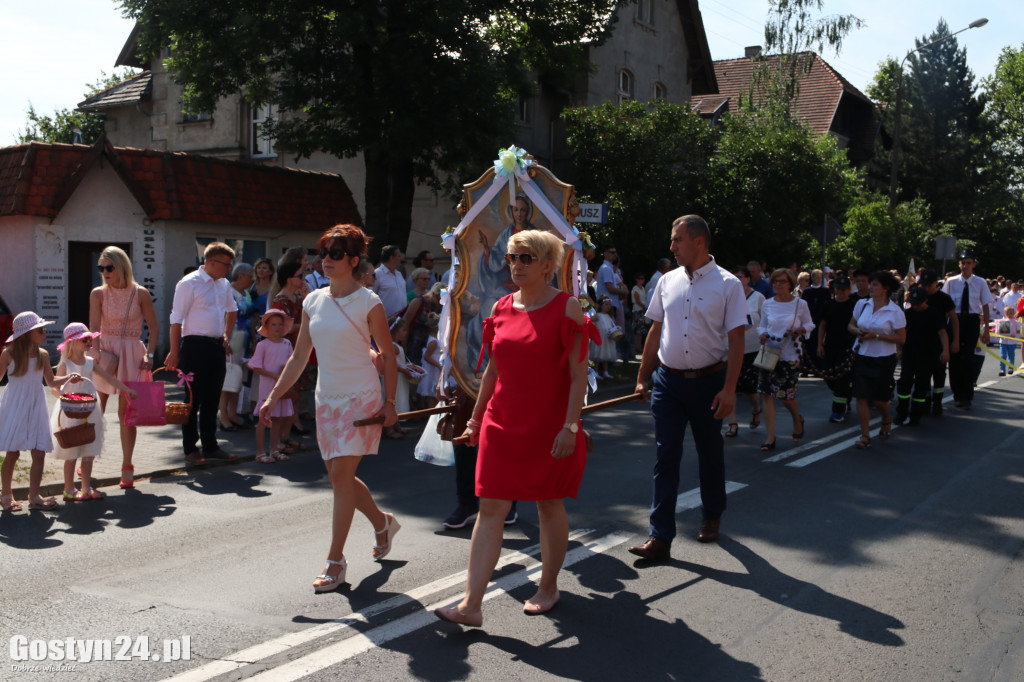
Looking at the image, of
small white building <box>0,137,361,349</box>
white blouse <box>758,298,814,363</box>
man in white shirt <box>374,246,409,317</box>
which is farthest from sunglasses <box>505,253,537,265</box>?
small white building <box>0,137,361,349</box>

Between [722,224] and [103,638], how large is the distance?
23.4 m

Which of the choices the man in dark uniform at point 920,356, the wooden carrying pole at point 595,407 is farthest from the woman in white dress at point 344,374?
the man in dark uniform at point 920,356

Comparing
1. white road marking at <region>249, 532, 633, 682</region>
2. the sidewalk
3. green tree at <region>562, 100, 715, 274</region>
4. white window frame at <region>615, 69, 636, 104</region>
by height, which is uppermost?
white window frame at <region>615, 69, 636, 104</region>

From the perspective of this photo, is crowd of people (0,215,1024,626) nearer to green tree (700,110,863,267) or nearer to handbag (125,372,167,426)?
handbag (125,372,167,426)

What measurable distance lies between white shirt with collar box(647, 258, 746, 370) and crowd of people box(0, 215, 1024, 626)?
0.01 m

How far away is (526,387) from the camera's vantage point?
4.72m

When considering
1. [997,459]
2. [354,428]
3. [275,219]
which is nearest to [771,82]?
[275,219]

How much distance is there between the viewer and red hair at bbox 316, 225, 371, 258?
5.30 m

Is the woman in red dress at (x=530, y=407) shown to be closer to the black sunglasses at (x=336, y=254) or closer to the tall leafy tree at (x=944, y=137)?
the black sunglasses at (x=336, y=254)

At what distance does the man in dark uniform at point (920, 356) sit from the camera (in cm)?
1220

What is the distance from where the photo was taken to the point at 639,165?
24.5 meters

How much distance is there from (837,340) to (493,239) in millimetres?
6996

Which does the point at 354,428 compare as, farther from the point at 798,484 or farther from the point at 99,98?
the point at 99,98

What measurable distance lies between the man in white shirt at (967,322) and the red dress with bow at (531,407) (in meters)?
10.9
